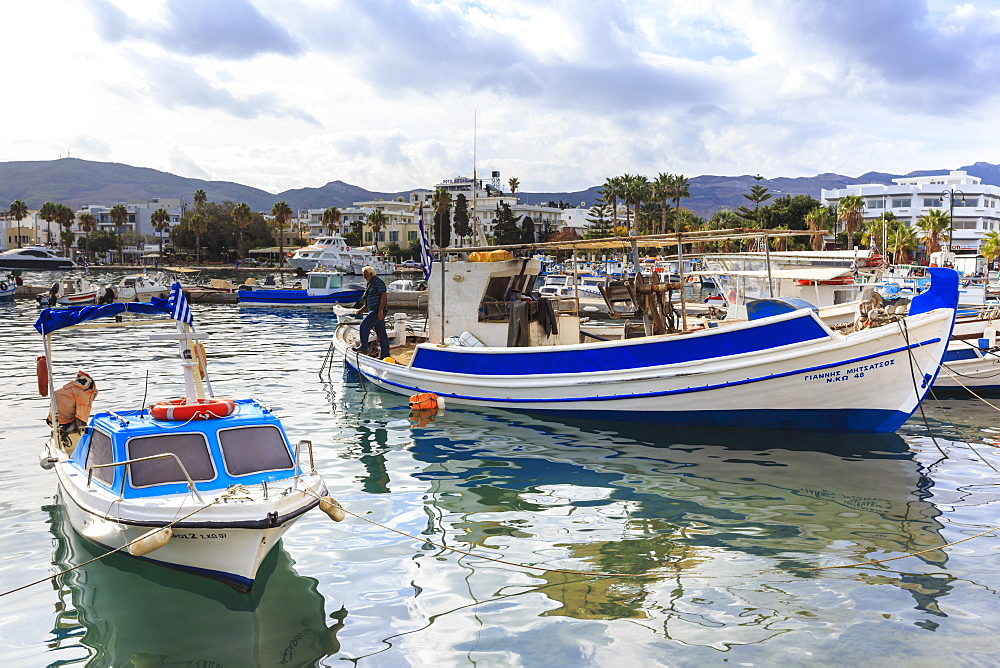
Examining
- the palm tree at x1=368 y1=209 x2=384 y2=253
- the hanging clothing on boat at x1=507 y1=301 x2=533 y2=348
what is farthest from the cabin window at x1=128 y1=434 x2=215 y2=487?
the palm tree at x1=368 y1=209 x2=384 y2=253

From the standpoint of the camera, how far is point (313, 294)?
5191cm

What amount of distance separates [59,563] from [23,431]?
7.43m

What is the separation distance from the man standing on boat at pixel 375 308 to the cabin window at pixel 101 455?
10.2m

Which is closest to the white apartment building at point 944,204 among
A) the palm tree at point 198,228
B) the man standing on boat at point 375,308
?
the palm tree at point 198,228

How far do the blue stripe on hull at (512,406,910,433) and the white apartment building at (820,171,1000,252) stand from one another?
10545 cm

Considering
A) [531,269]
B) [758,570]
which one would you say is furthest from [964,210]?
[758,570]

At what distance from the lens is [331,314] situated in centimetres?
4903

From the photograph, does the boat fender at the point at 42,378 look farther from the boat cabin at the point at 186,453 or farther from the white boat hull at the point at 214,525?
the white boat hull at the point at 214,525

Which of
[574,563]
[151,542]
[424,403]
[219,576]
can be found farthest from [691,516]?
[424,403]

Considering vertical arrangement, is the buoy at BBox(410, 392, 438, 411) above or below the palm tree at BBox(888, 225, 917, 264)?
below

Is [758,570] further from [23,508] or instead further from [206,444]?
[23,508]

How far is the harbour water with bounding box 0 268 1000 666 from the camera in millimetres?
6742

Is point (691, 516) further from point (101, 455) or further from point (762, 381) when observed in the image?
point (101, 455)

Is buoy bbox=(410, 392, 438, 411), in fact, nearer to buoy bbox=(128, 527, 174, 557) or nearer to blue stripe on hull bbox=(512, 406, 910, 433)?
blue stripe on hull bbox=(512, 406, 910, 433)
